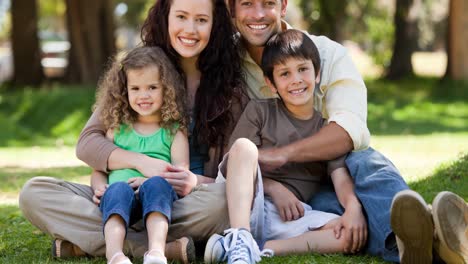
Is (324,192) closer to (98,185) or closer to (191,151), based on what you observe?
(191,151)

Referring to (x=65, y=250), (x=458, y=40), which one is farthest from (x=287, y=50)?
(x=458, y=40)

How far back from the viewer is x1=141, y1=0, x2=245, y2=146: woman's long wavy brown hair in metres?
4.56

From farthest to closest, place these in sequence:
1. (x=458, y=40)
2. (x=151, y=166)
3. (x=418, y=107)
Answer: (x=458, y=40), (x=418, y=107), (x=151, y=166)

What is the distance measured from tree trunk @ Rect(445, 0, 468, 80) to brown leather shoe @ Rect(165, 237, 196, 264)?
12.7 m

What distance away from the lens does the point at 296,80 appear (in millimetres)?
4383

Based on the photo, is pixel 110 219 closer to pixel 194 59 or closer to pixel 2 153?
pixel 194 59

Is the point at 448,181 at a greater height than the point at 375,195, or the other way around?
the point at 375,195

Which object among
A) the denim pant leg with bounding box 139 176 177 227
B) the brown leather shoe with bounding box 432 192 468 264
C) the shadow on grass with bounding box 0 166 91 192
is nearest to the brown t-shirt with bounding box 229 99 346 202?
the denim pant leg with bounding box 139 176 177 227

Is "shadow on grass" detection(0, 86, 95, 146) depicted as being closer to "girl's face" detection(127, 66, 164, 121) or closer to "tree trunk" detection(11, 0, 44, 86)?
"tree trunk" detection(11, 0, 44, 86)

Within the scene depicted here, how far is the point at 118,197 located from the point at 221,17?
4.48 feet

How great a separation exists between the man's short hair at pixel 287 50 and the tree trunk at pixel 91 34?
11.8 meters

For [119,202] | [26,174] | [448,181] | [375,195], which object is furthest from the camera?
[26,174]

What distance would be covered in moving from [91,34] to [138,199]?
505 inches

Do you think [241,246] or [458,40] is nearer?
[241,246]
